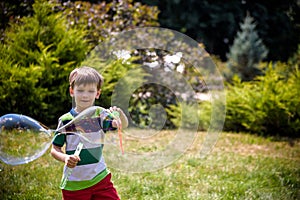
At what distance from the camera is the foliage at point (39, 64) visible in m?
5.20

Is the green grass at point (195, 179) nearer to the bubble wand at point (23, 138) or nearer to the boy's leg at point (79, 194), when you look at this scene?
the bubble wand at point (23, 138)

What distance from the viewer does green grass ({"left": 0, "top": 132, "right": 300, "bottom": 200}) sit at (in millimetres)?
3268

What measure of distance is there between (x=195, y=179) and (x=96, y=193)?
5.53 feet

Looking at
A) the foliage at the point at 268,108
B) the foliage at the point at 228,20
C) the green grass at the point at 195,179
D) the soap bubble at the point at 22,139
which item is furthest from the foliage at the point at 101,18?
the foliage at the point at 228,20

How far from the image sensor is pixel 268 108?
5918mm

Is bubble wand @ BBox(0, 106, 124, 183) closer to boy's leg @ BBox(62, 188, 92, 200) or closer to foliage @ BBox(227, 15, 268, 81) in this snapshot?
boy's leg @ BBox(62, 188, 92, 200)

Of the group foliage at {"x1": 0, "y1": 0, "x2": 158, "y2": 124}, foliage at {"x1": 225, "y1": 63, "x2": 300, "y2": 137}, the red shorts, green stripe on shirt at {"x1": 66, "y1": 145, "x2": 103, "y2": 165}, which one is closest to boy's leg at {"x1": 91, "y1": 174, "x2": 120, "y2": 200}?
the red shorts

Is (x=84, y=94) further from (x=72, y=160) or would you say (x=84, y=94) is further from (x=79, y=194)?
(x=79, y=194)

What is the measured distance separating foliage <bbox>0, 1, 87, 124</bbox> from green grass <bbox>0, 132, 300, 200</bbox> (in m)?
1.35

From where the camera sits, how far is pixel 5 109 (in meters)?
5.24

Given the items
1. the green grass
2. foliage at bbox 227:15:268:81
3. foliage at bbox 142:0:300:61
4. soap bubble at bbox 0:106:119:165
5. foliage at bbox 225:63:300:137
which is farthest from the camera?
foliage at bbox 142:0:300:61

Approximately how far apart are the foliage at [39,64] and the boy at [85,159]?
311 cm

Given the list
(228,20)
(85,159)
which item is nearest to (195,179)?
(85,159)

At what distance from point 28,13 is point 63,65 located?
1897 mm
